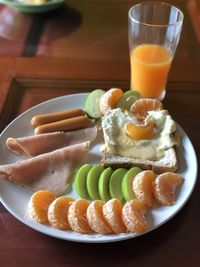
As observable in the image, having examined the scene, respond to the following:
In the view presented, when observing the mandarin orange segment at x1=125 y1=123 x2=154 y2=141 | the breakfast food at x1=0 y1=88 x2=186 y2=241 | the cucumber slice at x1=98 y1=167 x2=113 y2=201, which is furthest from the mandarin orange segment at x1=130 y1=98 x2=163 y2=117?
the cucumber slice at x1=98 y1=167 x2=113 y2=201

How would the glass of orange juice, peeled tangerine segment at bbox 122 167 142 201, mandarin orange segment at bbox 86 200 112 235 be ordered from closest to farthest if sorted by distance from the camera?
mandarin orange segment at bbox 86 200 112 235
peeled tangerine segment at bbox 122 167 142 201
the glass of orange juice

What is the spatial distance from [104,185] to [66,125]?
0.39 m

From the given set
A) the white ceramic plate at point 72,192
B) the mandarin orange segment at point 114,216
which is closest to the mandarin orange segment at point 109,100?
the white ceramic plate at point 72,192

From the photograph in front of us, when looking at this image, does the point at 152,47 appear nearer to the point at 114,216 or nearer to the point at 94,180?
the point at 94,180

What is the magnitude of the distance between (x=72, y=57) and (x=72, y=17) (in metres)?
0.48

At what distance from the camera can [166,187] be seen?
1.16 meters

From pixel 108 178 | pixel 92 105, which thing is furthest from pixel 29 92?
pixel 108 178

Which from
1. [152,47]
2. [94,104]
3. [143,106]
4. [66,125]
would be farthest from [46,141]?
[152,47]

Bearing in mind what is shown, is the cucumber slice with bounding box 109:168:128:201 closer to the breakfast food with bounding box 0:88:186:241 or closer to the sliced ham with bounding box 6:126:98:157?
the breakfast food with bounding box 0:88:186:241

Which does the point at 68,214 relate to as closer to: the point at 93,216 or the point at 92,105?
the point at 93,216

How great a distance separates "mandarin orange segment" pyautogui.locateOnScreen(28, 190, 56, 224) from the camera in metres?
1.08

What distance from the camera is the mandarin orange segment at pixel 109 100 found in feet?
4.81

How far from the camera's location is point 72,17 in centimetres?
224

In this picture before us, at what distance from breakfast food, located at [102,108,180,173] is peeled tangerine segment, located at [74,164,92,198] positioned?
8 cm
